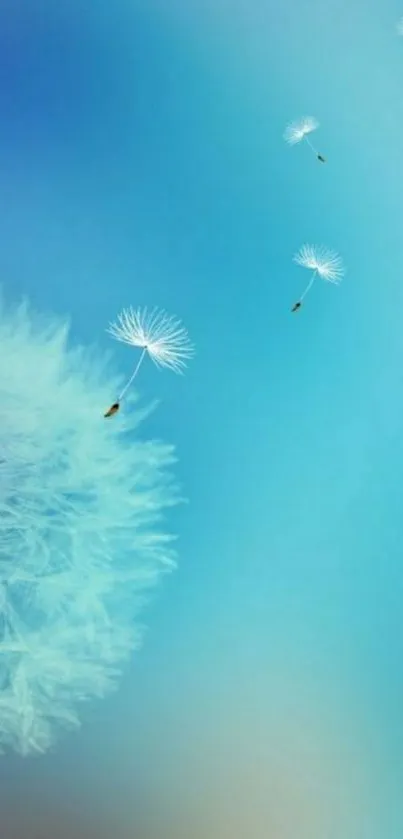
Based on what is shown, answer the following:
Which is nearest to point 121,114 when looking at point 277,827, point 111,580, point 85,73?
point 85,73

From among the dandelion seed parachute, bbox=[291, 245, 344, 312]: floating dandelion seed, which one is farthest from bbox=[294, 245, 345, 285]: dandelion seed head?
the dandelion seed parachute

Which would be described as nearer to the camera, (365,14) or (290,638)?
(290,638)

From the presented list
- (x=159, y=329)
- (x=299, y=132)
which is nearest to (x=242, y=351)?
(x=159, y=329)

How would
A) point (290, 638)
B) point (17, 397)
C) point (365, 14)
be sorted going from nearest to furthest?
point (17, 397), point (290, 638), point (365, 14)

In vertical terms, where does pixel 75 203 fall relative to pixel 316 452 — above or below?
Result: above

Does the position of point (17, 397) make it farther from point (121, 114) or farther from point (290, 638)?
point (290, 638)

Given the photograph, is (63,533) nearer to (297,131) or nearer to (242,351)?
(242,351)

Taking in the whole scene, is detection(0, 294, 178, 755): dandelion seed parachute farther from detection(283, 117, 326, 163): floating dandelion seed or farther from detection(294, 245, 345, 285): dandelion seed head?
detection(283, 117, 326, 163): floating dandelion seed

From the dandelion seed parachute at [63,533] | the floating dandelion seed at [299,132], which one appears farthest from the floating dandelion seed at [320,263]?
the dandelion seed parachute at [63,533]
